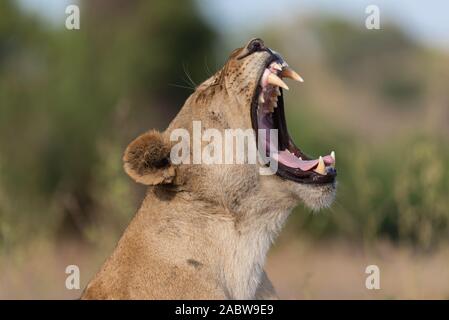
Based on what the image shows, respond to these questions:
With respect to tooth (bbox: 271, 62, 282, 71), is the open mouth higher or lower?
lower

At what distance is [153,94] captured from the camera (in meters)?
13.5

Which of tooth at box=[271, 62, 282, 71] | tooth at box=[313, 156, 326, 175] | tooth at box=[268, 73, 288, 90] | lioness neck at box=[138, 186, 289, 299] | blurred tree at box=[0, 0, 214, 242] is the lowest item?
blurred tree at box=[0, 0, 214, 242]

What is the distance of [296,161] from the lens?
14.8 ft

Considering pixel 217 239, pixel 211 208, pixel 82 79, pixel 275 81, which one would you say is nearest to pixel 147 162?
pixel 211 208

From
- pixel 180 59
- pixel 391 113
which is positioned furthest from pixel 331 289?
A: pixel 391 113

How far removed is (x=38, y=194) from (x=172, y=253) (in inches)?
333

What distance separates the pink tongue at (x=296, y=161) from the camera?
176 inches

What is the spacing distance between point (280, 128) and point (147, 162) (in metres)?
0.72

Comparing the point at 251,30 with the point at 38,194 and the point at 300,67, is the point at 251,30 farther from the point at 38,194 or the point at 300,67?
the point at 38,194

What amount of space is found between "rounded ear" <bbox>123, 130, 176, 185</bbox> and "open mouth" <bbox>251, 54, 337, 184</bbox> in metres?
0.45

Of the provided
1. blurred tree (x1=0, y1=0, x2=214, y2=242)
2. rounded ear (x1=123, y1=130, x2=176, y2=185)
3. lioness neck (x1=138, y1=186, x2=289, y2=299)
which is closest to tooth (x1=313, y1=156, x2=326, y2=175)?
lioness neck (x1=138, y1=186, x2=289, y2=299)

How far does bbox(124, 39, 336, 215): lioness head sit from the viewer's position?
4.28 meters

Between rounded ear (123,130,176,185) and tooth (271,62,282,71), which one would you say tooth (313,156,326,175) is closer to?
tooth (271,62,282,71)
